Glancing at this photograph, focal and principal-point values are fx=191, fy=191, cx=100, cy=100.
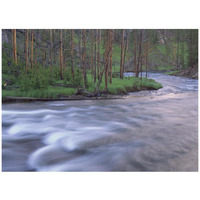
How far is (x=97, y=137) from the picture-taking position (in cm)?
526

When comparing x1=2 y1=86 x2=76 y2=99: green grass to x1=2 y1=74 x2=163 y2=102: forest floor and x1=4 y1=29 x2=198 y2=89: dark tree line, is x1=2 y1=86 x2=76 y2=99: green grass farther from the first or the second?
x1=4 y1=29 x2=198 y2=89: dark tree line

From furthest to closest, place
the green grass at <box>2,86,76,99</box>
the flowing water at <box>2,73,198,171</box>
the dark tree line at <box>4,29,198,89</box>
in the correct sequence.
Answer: the dark tree line at <box>4,29,198,89</box> < the green grass at <box>2,86,76,99</box> < the flowing water at <box>2,73,198,171</box>

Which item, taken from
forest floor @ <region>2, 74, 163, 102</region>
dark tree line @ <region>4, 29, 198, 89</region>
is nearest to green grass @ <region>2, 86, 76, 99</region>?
forest floor @ <region>2, 74, 163, 102</region>

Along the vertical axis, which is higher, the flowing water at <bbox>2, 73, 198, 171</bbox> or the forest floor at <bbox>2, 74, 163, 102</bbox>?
the forest floor at <bbox>2, 74, 163, 102</bbox>

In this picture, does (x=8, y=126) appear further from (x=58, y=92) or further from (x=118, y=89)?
(x=118, y=89)

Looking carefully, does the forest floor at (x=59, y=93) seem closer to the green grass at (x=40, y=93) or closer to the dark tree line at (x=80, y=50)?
the green grass at (x=40, y=93)

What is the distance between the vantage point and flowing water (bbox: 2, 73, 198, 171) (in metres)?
3.77

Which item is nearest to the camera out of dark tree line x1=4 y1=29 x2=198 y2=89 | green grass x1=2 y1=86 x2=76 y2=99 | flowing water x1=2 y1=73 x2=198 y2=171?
flowing water x1=2 y1=73 x2=198 y2=171

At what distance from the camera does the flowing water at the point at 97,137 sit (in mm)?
3768

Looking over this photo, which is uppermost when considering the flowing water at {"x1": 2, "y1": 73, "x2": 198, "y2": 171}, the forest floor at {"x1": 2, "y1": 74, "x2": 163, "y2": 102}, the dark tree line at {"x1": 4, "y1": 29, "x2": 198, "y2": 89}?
the dark tree line at {"x1": 4, "y1": 29, "x2": 198, "y2": 89}
